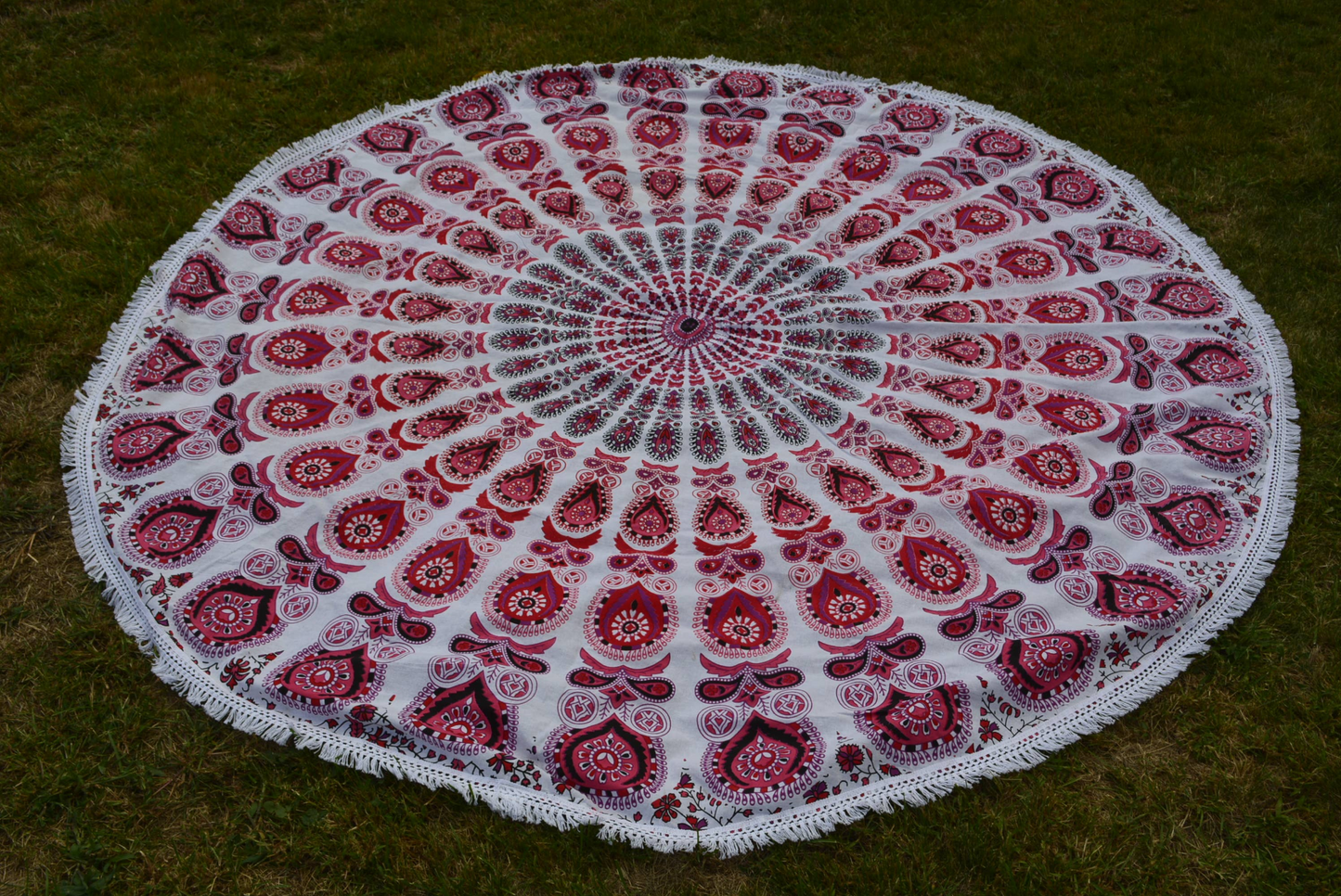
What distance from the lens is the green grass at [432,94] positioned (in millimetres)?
2602

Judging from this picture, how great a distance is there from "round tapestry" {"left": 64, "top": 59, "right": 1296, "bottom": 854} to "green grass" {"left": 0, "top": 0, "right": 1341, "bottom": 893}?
125 mm

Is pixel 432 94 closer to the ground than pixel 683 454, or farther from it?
farther from it

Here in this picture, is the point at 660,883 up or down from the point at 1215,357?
down

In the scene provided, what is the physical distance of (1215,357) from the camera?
12.5 feet

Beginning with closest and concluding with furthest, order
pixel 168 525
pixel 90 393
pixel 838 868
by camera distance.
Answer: pixel 838 868 < pixel 168 525 < pixel 90 393

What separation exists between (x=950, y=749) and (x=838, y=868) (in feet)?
1.59

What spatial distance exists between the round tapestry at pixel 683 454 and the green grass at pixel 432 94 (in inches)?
4.9

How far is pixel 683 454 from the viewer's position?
3551 mm

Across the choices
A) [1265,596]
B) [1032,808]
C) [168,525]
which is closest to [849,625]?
[1032,808]

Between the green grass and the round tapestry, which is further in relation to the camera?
the round tapestry

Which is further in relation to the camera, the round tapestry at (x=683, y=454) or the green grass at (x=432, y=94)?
the round tapestry at (x=683, y=454)

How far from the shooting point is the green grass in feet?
8.54

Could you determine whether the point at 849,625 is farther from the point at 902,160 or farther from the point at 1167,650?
the point at 902,160

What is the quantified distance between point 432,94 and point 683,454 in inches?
107
